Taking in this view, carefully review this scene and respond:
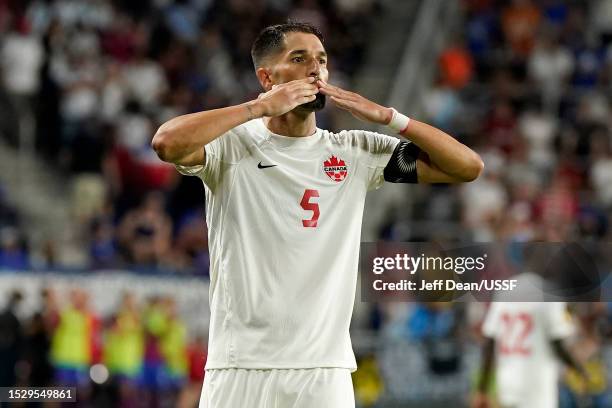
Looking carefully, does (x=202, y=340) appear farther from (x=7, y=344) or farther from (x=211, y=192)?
(x=211, y=192)

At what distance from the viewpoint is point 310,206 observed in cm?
494

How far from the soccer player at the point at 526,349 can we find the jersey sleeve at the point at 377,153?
4883mm

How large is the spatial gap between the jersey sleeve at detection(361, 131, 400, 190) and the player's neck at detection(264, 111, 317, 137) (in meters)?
0.26

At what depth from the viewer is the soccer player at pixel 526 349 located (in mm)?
9867

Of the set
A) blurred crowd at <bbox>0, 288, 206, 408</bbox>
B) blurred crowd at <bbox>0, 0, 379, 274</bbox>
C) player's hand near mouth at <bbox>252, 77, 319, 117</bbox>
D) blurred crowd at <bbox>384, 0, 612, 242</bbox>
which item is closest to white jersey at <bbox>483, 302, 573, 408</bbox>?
blurred crowd at <bbox>384, 0, 612, 242</bbox>

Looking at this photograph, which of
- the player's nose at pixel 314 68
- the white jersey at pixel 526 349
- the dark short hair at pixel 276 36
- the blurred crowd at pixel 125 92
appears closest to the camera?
the player's nose at pixel 314 68

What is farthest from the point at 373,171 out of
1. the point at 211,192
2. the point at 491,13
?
the point at 491,13

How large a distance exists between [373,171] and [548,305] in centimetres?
498

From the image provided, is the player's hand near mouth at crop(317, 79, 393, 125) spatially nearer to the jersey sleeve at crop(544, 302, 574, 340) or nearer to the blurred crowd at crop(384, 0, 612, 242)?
the jersey sleeve at crop(544, 302, 574, 340)

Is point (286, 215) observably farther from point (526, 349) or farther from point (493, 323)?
point (526, 349)

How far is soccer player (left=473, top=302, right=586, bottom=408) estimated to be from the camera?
9867 millimetres

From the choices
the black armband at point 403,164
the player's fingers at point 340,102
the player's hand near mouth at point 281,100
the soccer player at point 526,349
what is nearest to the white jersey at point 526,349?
the soccer player at point 526,349

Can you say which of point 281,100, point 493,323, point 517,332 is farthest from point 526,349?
point 281,100

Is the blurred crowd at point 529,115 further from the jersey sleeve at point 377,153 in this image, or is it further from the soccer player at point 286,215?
the soccer player at point 286,215
